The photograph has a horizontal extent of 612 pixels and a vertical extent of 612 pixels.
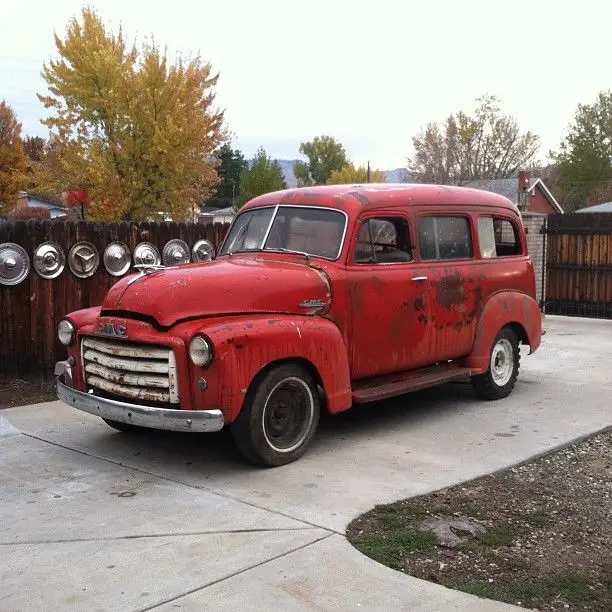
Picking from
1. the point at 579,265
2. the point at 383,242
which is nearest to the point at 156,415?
the point at 383,242

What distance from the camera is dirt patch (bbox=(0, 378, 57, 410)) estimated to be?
25.5 feet

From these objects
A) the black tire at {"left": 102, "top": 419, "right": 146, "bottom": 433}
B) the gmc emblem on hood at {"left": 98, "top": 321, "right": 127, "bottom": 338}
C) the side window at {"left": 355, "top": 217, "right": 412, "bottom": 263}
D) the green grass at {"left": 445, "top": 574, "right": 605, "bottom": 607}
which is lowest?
the green grass at {"left": 445, "top": 574, "right": 605, "bottom": 607}

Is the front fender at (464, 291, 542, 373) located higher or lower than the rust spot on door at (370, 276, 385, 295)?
lower

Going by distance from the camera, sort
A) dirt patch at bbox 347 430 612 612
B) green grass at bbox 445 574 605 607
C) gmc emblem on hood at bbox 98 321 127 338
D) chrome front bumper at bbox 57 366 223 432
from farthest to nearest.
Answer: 1. gmc emblem on hood at bbox 98 321 127 338
2. chrome front bumper at bbox 57 366 223 432
3. dirt patch at bbox 347 430 612 612
4. green grass at bbox 445 574 605 607

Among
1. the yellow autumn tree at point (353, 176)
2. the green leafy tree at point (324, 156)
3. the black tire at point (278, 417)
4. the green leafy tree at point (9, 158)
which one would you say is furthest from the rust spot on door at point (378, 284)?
the green leafy tree at point (324, 156)

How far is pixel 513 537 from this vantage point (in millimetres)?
4281

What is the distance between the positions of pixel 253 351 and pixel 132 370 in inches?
36.0

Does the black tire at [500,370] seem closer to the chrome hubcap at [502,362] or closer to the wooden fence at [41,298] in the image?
the chrome hubcap at [502,362]

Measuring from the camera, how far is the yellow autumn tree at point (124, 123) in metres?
23.0

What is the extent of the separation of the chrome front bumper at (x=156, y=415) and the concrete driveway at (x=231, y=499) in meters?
0.42

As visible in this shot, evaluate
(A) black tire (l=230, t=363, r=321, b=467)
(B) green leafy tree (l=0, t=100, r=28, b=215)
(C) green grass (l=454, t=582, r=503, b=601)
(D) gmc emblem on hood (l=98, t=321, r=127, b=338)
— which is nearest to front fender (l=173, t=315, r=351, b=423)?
(A) black tire (l=230, t=363, r=321, b=467)

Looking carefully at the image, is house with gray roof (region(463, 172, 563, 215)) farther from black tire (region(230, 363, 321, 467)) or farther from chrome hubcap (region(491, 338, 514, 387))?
black tire (region(230, 363, 321, 467))

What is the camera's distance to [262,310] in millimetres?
5578

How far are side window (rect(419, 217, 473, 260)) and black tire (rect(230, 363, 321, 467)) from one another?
1.98 m
